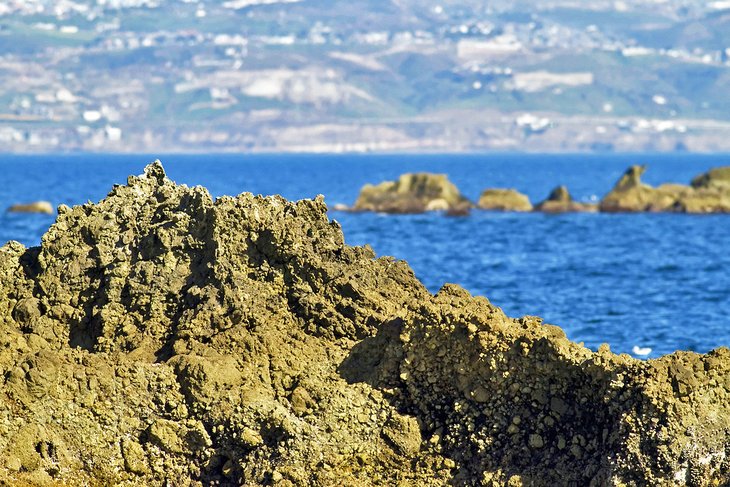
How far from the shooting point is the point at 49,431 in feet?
32.7

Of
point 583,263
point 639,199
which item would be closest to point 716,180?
point 639,199

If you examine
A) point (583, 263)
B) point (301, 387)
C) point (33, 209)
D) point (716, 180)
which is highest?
point (301, 387)

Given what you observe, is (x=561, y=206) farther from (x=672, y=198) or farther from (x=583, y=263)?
(x=583, y=263)

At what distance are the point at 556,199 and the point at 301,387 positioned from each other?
209 feet

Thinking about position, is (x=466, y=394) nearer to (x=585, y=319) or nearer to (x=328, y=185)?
(x=585, y=319)

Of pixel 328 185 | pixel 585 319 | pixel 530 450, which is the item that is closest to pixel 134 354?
pixel 530 450

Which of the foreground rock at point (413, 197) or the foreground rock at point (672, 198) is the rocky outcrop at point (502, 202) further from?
the foreground rock at point (672, 198)

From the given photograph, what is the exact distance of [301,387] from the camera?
10.1m

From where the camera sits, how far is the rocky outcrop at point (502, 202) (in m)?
71.7

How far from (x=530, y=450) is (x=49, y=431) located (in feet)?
11.0

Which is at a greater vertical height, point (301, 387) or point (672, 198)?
point (301, 387)

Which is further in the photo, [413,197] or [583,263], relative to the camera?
[413,197]

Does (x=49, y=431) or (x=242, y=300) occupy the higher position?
(x=242, y=300)

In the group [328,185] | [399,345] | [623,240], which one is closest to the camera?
[399,345]
